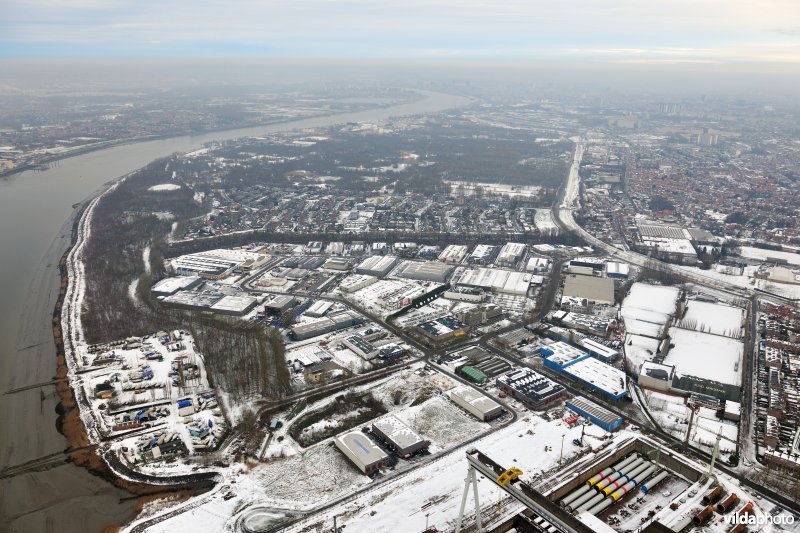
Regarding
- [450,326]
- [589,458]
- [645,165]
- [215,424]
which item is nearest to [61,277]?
[215,424]

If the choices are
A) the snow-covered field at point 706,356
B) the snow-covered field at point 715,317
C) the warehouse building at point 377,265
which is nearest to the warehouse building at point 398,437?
the snow-covered field at point 706,356

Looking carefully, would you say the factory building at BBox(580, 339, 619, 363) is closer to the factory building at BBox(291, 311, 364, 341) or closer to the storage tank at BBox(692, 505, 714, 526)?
the storage tank at BBox(692, 505, 714, 526)

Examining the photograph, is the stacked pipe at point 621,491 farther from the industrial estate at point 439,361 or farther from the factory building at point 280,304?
the factory building at point 280,304

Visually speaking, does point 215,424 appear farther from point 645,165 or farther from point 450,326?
point 645,165

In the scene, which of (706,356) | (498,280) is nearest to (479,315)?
(498,280)

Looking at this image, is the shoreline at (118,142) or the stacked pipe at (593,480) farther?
the shoreline at (118,142)

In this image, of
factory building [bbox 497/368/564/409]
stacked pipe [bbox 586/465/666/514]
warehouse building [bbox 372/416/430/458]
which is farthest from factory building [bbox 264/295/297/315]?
stacked pipe [bbox 586/465/666/514]
